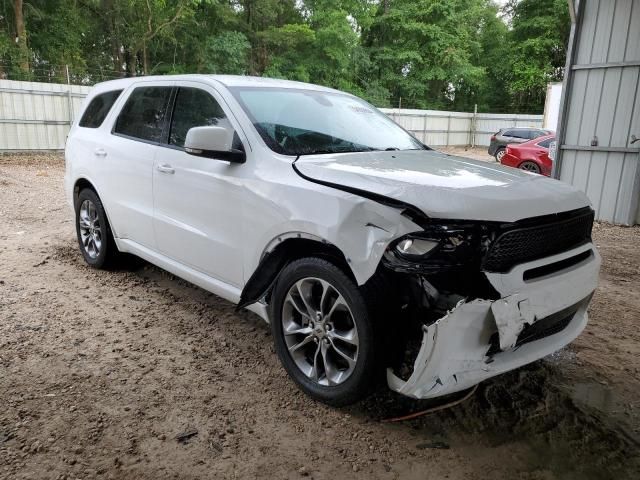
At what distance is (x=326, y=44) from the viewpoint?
29.3m

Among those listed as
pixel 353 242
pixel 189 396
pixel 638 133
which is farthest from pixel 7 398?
pixel 638 133

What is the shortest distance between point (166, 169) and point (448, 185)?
2.17 m

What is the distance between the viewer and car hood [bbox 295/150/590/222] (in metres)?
2.37

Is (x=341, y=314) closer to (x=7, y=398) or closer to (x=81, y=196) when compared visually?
(x=7, y=398)

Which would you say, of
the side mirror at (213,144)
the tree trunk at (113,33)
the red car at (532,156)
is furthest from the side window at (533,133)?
the tree trunk at (113,33)

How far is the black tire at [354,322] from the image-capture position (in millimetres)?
2465

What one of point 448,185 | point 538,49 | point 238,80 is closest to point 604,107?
point 238,80

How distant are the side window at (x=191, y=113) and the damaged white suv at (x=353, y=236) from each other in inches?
0.6

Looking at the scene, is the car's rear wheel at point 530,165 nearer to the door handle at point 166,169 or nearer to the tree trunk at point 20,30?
the door handle at point 166,169

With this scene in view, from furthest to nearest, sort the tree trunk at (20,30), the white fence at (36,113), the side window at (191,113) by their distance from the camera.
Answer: the tree trunk at (20,30)
the white fence at (36,113)
the side window at (191,113)

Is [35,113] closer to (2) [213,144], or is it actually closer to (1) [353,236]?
(2) [213,144]

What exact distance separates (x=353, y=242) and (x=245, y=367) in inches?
52.7

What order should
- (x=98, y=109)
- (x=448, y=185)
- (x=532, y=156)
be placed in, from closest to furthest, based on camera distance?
(x=448, y=185)
(x=98, y=109)
(x=532, y=156)

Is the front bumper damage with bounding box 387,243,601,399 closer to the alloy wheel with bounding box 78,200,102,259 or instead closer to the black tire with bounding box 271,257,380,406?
the black tire with bounding box 271,257,380,406
